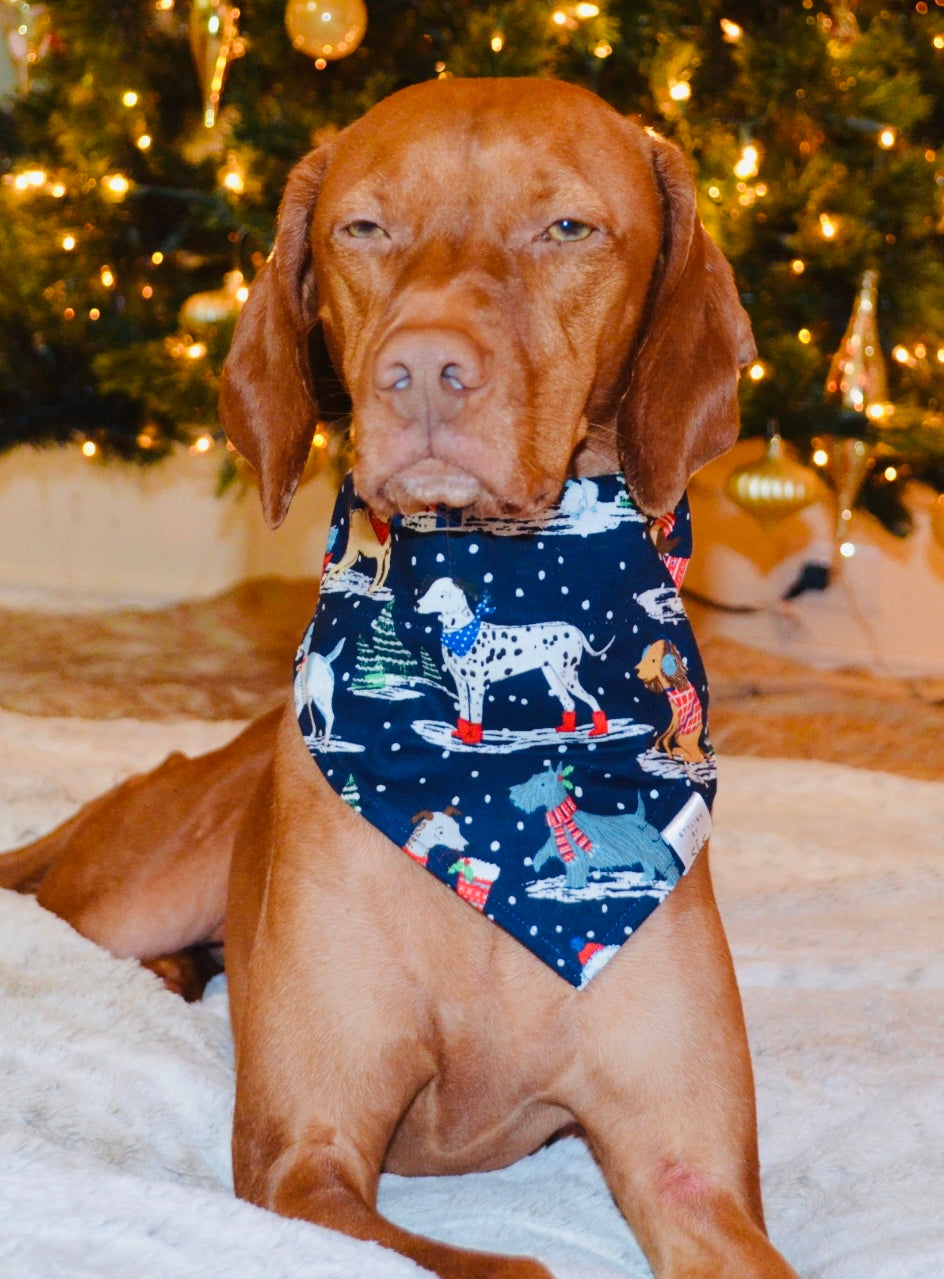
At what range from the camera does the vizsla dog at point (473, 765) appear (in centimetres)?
163

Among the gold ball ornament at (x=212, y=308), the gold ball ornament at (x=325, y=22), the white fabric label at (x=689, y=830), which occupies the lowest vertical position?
the gold ball ornament at (x=212, y=308)

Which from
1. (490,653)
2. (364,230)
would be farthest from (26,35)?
(490,653)

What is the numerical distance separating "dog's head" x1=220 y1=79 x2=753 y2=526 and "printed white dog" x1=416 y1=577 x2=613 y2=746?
196 mm

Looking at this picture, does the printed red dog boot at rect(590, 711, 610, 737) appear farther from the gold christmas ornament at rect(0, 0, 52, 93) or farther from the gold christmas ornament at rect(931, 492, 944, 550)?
the gold christmas ornament at rect(0, 0, 52, 93)

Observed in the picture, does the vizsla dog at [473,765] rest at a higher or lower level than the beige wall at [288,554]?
higher

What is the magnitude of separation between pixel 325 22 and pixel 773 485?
1.76m

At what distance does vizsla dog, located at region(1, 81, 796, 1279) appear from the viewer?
64.2 inches

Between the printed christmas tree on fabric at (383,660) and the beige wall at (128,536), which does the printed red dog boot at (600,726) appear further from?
the beige wall at (128,536)

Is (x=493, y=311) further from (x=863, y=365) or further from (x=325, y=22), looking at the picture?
(x=863, y=365)

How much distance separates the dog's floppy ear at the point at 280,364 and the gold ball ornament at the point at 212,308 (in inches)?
89.0

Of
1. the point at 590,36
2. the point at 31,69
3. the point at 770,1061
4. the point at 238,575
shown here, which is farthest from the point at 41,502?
the point at 770,1061

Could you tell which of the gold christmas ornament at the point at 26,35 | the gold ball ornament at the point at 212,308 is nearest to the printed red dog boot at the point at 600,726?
the gold ball ornament at the point at 212,308

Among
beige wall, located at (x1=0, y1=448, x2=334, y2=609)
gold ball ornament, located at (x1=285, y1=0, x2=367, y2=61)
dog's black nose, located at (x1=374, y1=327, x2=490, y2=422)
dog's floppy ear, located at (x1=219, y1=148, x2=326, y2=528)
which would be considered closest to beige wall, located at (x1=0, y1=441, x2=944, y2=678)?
beige wall, located at (x1=0, y1=448, x2=334, y2=609)

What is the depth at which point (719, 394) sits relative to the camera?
1.90m
